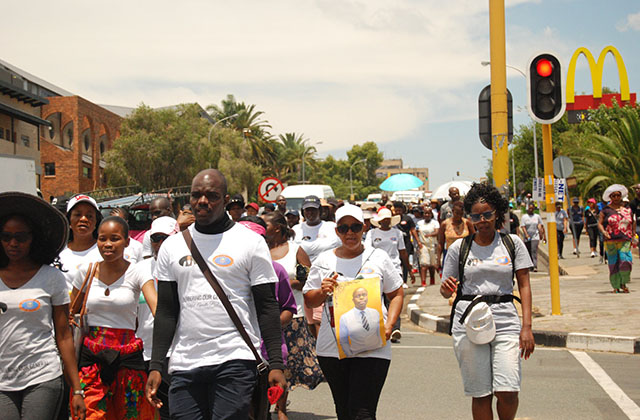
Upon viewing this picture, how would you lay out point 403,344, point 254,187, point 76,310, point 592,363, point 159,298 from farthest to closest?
1. point 254,187
2. point 403,344
3. point 592,363
4. point 76,310
5. point 159,298

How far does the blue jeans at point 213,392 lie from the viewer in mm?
3766

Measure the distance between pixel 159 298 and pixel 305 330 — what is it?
284 centimetres

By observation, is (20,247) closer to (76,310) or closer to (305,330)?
(76,310)

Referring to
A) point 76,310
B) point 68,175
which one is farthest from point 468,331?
point 68,175

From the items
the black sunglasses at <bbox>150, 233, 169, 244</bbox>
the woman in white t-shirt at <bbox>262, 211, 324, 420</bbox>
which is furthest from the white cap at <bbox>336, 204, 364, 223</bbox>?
the black sunglasses at <bbox>150, 233, 169, 244</bbox>

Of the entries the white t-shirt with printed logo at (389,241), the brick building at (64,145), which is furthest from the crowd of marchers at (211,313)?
the brick building at (64,145)

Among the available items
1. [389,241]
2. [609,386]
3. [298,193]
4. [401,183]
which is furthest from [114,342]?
[298,193]

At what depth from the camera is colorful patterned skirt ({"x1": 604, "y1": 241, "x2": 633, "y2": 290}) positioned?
44.4 ft

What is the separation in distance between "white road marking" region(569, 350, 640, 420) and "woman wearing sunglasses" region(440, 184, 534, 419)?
183 centimetres

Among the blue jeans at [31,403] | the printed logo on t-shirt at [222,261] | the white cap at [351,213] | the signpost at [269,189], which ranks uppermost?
the signpost at [269,189]

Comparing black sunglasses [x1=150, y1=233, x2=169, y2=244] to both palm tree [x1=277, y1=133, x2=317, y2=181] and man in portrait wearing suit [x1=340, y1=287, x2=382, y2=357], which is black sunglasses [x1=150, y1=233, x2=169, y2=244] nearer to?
man in portrait wearing suit [x1=340, y1=287, x2=382, y2=357]

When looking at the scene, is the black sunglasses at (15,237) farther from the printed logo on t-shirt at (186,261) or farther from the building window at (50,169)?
the building window at (50,169)

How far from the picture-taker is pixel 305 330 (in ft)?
21.8

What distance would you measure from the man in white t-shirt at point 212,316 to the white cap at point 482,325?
1.63 m
